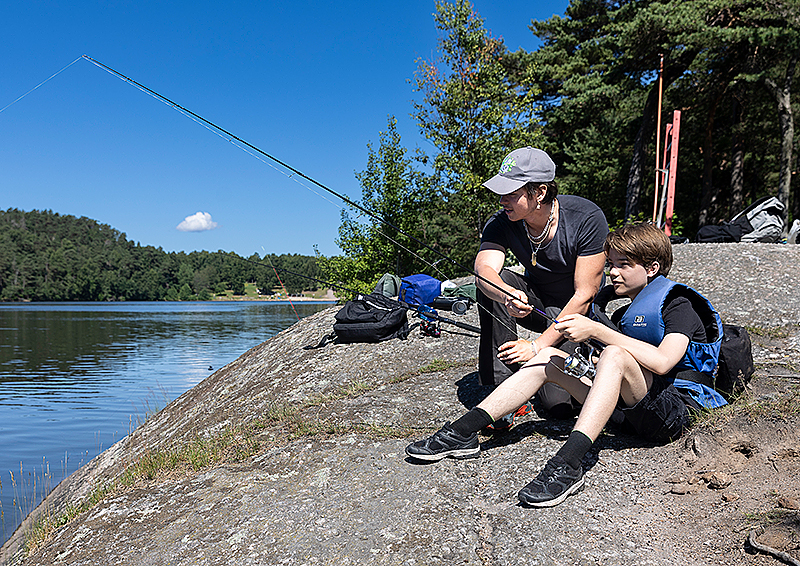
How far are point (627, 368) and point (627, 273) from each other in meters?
0.62

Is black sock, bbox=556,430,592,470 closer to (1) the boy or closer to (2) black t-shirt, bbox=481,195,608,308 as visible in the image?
(1) the boy

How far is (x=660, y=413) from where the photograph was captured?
3.04 metres

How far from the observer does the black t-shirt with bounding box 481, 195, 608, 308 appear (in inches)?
135

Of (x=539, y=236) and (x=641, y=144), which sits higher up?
(x=641, y=144)

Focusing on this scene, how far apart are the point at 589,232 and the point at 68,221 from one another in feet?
561

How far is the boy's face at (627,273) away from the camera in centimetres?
310

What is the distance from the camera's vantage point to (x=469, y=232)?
78.8ft

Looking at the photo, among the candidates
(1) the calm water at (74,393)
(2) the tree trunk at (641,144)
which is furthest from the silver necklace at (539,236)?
(2) the tree trunk at (641,144)

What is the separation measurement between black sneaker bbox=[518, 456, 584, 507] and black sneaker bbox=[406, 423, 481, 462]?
20.0 inches

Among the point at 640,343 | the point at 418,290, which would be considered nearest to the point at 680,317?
the point at 640,343

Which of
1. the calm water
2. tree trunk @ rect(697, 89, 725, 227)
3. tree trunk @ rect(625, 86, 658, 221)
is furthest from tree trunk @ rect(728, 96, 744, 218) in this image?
the calm water

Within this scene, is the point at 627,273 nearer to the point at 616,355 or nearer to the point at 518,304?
the point at 616,355

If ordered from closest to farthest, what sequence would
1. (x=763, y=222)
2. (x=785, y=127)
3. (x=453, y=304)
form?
(x=453, y=304) < (x=763, y=222) < (x=785, y=127)

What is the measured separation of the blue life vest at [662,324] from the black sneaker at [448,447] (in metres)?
1.11
